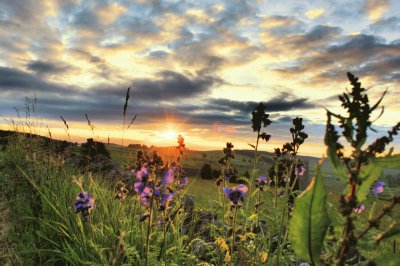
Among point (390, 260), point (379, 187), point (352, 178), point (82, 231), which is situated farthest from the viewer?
point (82, 231)

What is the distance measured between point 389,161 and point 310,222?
501 millimetres

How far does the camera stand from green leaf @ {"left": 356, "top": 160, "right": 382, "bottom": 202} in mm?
1942

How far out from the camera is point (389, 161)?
1906 millimetres

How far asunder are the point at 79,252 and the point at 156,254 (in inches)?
42.0

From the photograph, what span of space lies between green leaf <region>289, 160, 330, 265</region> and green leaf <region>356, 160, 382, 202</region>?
0.19 m

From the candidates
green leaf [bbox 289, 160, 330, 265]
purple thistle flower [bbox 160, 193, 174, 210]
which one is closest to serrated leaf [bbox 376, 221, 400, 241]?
green leaf [bbox 289, 160, 330, 265]

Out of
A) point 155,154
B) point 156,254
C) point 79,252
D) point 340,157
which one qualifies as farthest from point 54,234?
point 340,157

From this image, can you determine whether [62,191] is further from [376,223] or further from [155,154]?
[376,223]

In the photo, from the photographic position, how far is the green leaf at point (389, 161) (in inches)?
74.3

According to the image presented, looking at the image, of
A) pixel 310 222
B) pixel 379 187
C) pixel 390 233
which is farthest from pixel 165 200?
pixel 390 233

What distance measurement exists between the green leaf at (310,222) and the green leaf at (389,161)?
0.30 meters

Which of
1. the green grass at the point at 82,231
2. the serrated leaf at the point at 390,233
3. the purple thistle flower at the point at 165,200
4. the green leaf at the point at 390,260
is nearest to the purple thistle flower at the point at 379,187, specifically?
the green grass at the point at 82,231

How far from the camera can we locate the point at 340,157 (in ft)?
6.61

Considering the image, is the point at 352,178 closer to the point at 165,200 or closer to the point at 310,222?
the point at 310,222
